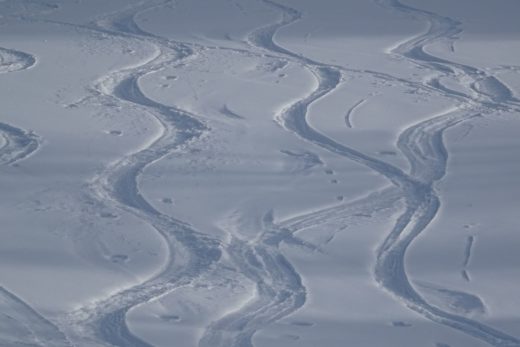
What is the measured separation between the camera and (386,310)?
76.4 inches

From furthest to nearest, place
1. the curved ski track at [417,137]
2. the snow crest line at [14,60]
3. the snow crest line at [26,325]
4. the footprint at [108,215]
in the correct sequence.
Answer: the snow crest line at [14,60], the footprint at [108,215], the curved ski track at [417,137], the snow crest line at [26,325]

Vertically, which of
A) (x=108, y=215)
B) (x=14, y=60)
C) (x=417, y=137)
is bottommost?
(x=108, y=215)

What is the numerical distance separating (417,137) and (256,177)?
0.52 m

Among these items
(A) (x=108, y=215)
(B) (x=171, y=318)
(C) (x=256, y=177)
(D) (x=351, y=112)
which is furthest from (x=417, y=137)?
(B) (x=171, y=318)

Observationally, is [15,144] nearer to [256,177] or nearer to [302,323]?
[256,177]

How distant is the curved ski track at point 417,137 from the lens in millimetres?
2000

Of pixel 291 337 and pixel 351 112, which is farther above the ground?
pixel 351 112

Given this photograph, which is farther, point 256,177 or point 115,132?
point 115,132

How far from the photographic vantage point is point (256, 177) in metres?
2.54

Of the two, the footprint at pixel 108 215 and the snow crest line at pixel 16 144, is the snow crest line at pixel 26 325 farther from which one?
the snow crest line at pixel 16 144

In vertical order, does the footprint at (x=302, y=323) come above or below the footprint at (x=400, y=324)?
above

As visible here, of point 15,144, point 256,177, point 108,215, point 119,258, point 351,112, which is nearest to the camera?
point 119,258

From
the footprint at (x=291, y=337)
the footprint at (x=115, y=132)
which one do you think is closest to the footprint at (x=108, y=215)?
the footprint at (x=115, y=132)

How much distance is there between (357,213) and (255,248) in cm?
30
